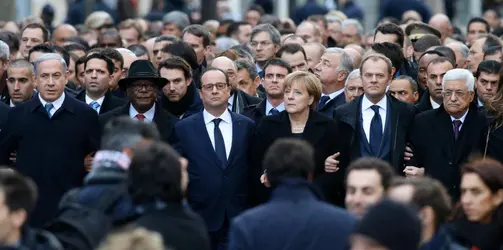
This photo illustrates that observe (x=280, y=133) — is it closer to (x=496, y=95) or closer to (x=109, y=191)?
(x=496, y=95)

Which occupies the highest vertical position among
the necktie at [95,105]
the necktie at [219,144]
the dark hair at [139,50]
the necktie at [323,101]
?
the dark hair at [139,50]

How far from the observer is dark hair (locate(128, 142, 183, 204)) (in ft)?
26.5

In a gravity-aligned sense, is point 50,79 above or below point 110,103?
above

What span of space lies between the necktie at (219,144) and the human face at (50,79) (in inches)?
55.8

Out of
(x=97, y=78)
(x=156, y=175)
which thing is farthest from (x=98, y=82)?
(x=156, y=175)

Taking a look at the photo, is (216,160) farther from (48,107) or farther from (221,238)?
(48,107)

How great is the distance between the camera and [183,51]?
1569 centimetres

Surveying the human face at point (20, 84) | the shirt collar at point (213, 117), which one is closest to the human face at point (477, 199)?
the shirt collar at point (213, 117)

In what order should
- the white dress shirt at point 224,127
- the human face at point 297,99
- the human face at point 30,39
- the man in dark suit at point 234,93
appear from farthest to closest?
the human face at point 30,39, the man in dark suit at point 234,93, the white dress shirt at point 224,127, the human face at point 297,99

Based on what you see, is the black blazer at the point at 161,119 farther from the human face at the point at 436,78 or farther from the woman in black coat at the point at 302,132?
the human face at the point at 436,78

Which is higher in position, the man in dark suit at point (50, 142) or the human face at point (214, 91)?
the human face at point (214, 91)

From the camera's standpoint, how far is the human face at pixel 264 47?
17.6 m

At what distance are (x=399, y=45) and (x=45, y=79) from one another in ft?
16.2

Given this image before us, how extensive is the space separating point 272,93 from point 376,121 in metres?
1.44
